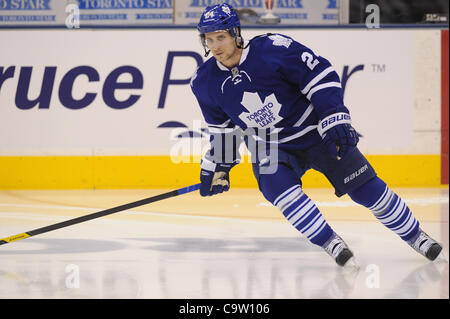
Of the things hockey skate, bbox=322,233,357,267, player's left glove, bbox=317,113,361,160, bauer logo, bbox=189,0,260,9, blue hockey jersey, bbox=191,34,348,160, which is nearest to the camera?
player's left glove, bbox=317,113,361,160

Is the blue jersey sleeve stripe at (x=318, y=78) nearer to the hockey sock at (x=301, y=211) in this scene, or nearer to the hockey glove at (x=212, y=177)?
the hockey sock at (x=301, y=211)

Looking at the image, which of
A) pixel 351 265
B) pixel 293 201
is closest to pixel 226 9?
pixel 293 201

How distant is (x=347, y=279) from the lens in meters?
3.22

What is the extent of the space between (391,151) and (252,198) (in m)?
1.32

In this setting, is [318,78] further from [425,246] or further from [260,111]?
[425,246]

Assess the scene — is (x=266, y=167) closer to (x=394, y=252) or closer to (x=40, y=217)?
(x=394, y=252)

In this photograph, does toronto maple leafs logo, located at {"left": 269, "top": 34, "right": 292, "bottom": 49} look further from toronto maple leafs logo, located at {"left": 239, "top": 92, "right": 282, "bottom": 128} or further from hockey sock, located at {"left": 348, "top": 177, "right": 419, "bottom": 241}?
hockey sock, located at {"left": 348, "top": 177, "right": 419, "bottom": 241}

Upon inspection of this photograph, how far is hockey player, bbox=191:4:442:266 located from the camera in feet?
10.5

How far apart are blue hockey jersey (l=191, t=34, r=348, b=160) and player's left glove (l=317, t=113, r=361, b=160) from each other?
4 cm

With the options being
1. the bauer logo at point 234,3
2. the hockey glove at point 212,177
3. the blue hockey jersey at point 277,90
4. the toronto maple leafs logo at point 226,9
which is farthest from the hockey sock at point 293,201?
the bauer logo at point 234,3

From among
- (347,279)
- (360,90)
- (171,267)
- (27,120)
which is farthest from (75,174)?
(347,279)

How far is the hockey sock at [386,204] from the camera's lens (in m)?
3.35

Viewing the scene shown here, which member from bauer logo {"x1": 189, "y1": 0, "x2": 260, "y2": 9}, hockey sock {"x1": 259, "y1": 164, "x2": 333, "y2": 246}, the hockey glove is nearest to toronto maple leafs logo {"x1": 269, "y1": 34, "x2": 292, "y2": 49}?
hockey sock {"x1": 259, "y1": 164, "x2": 333, "y2": 246}

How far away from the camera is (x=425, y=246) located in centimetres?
349
